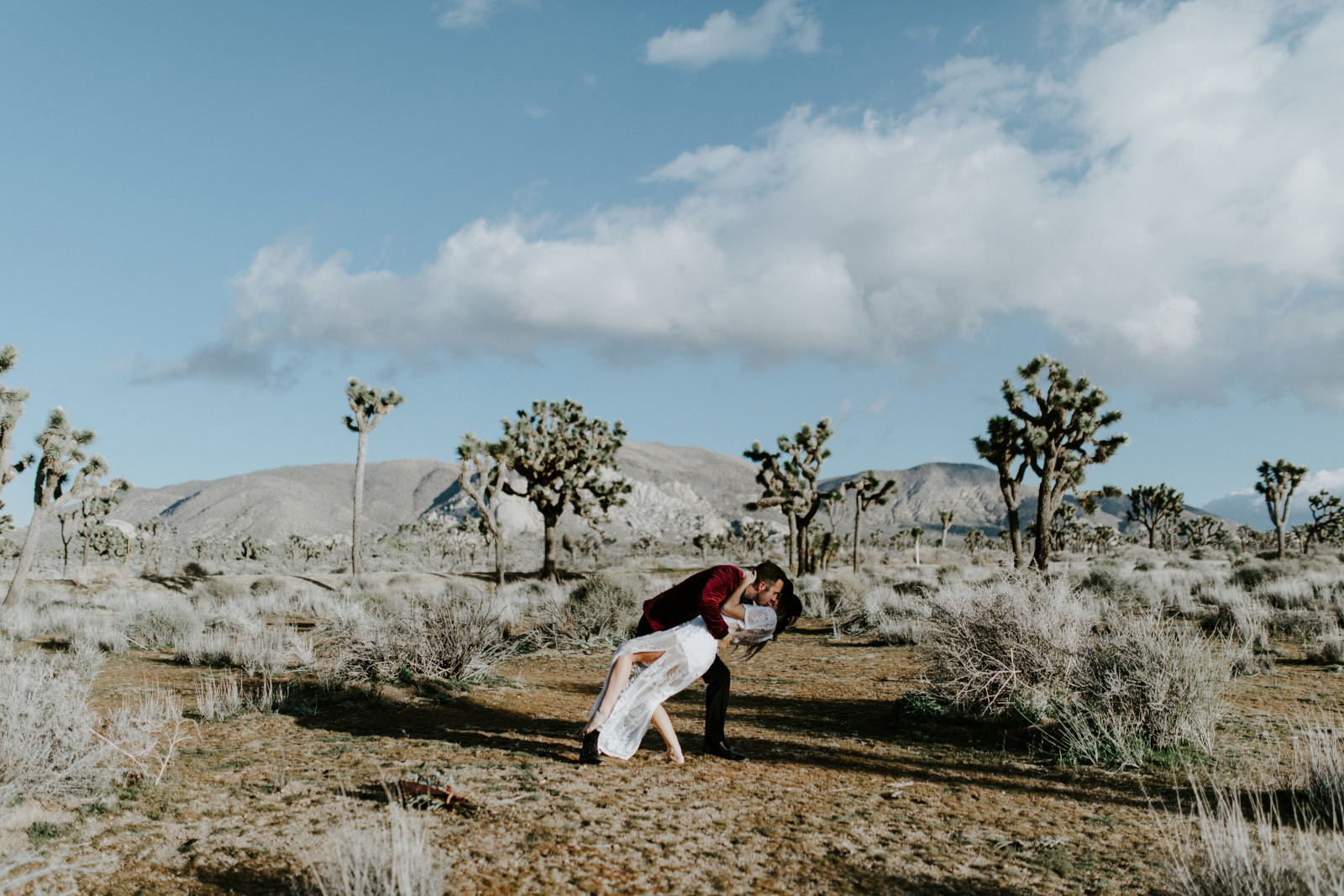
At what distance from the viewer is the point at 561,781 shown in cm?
544

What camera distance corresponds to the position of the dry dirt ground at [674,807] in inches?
155

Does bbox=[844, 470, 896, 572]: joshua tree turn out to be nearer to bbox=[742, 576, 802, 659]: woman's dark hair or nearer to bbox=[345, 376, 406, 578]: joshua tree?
bbox=[345, 376, 406, 578]: joshua tree

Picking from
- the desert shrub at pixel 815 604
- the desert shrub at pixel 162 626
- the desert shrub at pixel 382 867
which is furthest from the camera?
the desert shrub at pixel 815 604

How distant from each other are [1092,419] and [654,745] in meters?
18.8

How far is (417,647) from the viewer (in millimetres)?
9273

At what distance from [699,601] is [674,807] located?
4.61ft

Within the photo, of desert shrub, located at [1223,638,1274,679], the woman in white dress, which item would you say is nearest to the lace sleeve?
the woman in white dress

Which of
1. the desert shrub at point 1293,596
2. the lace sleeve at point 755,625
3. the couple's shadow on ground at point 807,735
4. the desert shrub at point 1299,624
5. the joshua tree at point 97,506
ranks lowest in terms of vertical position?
the couple's shadow on ground at point 807,735

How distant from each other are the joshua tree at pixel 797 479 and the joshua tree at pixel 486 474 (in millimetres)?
9726

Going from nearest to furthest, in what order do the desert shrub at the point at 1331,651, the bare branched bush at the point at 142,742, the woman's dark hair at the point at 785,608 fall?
the bare branched bush at the point at 142,742 → the woman's dark hair at the point at 785,608 → the desert shrub at the point at 1331,651

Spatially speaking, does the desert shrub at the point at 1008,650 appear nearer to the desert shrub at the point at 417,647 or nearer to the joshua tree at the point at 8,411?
the desert shrub at the point at 417,647

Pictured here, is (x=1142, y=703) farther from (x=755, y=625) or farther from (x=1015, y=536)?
(x=1015, y=536)

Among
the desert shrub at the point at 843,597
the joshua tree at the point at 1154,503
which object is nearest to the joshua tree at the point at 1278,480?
the joshua tree at the point at 1154,503

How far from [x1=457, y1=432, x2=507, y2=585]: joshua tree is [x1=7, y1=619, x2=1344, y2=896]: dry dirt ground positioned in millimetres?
19879
